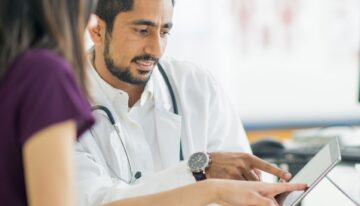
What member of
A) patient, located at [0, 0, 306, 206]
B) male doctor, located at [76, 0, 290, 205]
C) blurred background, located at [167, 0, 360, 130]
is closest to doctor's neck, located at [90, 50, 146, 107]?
male doctor, located at [76, 0, 290, 205]

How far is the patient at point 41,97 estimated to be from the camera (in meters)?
0.89

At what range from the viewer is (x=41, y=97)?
0.89 metres

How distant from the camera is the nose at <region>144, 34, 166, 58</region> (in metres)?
1.72

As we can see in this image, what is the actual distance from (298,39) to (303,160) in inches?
51.8

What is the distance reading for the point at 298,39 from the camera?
10.8 feet

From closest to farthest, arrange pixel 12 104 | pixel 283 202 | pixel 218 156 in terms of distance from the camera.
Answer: pixel 12 104, pixel 283 202, pixel 218 156

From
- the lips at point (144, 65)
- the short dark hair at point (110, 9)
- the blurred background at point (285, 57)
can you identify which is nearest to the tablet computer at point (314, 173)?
the lips at point (144, 65)

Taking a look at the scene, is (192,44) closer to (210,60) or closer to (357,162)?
(210,60)

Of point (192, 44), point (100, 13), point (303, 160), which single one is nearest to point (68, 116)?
point (100, 13)

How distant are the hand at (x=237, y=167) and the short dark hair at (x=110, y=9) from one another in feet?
1.49

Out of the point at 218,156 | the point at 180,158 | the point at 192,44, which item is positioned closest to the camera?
the point at 218,156

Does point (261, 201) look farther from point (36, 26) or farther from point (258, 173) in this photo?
point (36, 26)

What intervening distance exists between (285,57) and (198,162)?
1.80m

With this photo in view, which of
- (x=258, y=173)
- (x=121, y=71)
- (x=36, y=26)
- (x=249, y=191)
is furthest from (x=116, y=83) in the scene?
(x=36, y=26)
